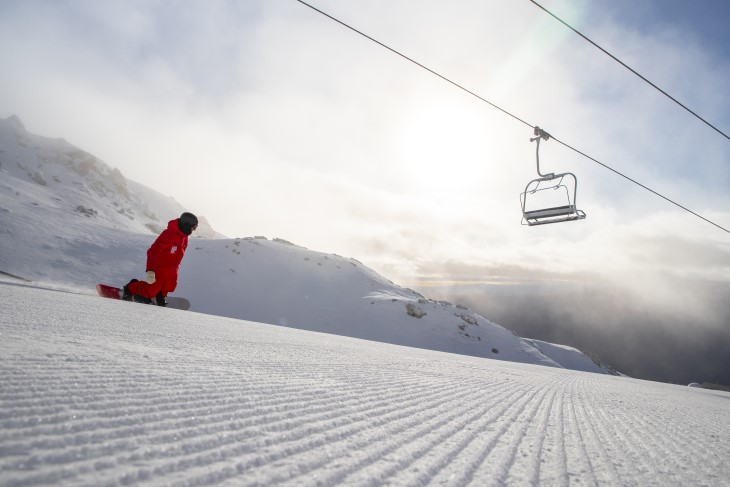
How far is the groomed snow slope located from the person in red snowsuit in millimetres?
3798

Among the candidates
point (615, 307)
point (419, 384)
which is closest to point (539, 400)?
point (419, 384)

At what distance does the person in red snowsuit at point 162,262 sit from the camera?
224 inches

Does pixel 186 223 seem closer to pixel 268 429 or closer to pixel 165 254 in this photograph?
pixel 165 254

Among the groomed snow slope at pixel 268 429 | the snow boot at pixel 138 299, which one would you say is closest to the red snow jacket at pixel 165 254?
the snow boot at pixel 138 299

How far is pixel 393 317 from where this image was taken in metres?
25.8

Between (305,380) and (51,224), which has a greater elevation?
(51,224)

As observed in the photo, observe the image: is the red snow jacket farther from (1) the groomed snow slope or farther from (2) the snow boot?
(1) the groomed snow slope

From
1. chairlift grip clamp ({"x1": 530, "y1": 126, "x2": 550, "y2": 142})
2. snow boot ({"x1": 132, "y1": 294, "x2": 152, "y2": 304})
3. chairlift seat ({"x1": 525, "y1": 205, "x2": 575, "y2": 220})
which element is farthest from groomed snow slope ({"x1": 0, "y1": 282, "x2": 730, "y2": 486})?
chairlift grip clamp ({"x1": 530, "y1": 126, "x2": 550, "y2": 142})

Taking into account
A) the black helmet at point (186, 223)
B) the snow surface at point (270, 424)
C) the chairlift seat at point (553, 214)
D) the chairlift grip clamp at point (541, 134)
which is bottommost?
the snow surface at point (270, 424)

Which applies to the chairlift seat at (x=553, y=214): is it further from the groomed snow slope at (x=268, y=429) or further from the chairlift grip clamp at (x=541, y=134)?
the groomed snow slope at (x=268, y=429)

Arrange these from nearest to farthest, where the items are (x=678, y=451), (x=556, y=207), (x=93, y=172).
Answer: (x=678, y=451), (x=556, y=207), (x=93, y=172)

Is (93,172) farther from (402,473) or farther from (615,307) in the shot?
(615,307)

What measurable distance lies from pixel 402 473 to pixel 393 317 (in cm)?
2552

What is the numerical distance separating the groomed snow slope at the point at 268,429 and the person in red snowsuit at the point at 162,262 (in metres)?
3.80
